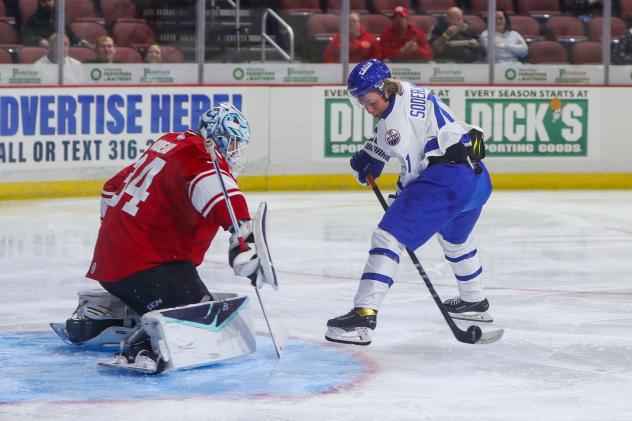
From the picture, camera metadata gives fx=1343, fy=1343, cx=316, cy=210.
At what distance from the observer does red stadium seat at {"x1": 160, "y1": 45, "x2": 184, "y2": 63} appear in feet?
32.7

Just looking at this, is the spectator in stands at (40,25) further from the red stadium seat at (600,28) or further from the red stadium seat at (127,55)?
the red stadium seat at (600,28)

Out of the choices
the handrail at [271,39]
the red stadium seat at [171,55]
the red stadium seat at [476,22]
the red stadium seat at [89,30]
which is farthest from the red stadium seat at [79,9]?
the red stadium seat at [476,22]

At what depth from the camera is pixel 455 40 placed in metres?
10.6

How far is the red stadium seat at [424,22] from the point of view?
1066cm

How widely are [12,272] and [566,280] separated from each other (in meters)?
2.67

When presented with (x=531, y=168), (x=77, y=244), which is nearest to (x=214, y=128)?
(x=77, y=244)

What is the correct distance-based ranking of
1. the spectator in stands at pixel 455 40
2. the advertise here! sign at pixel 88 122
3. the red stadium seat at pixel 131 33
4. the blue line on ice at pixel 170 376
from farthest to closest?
the spectator in stands at pixel 455 40 < the red stadium seat at pixel 131 33 < the advertise here! sign at pixel 88 122 < the blue line on ice at pixel 170 376

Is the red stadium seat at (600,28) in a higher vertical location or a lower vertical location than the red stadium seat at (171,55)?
higher

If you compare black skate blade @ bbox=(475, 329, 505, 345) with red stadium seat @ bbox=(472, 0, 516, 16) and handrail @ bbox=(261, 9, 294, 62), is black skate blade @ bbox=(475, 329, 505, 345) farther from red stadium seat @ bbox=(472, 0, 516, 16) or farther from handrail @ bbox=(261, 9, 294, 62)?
red stadium seat @ bbox=(472, 0, 516, 16)

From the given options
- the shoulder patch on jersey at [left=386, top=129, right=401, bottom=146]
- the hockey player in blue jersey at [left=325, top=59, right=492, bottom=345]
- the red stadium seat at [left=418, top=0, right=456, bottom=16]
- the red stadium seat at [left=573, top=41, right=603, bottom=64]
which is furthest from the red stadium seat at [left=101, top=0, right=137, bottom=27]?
the shoulder patch on jersey at [left=386, top=129, right=401, bottom=146]

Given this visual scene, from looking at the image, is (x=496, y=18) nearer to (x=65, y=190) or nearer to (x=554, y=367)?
(x=65, y=190)

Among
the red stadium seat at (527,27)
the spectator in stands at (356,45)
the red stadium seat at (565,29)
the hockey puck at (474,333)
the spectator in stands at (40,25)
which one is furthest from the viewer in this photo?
the red stadium seat at (565,29)

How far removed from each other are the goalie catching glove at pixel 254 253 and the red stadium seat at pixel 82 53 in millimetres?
5707

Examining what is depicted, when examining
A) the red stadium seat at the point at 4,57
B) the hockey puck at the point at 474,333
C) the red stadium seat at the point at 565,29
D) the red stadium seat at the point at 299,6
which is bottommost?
the hockey puck at the point at 474,333
